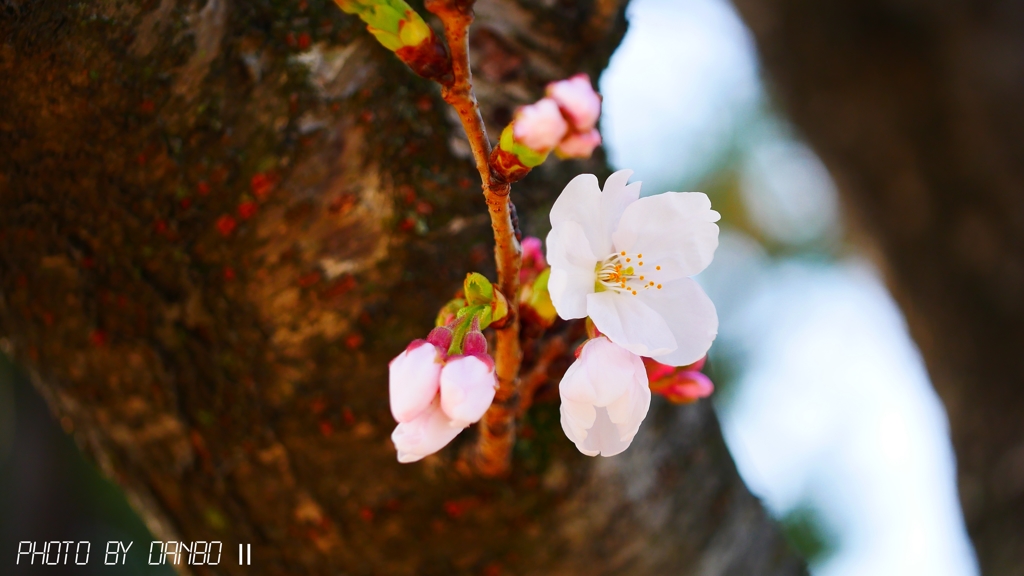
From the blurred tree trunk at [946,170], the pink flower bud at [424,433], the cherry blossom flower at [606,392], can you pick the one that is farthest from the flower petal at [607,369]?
the blurred tree trunk at [946,170]

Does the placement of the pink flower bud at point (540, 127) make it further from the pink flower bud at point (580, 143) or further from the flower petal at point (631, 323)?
the flower petal at point (631, 323)

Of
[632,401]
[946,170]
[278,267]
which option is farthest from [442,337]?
[946,170]

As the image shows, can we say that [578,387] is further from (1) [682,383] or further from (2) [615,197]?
(1) [682,383]

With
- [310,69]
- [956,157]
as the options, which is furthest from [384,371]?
[956,157]

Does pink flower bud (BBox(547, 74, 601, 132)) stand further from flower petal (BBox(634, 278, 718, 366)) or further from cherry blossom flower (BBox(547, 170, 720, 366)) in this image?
flower petal (BBox(634, 278, 718, 366))

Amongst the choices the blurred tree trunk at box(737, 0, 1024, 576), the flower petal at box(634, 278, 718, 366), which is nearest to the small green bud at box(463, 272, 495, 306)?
the flower petal at box(634, 278, 718, 366)

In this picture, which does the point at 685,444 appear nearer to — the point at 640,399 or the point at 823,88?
the point at 640,399
